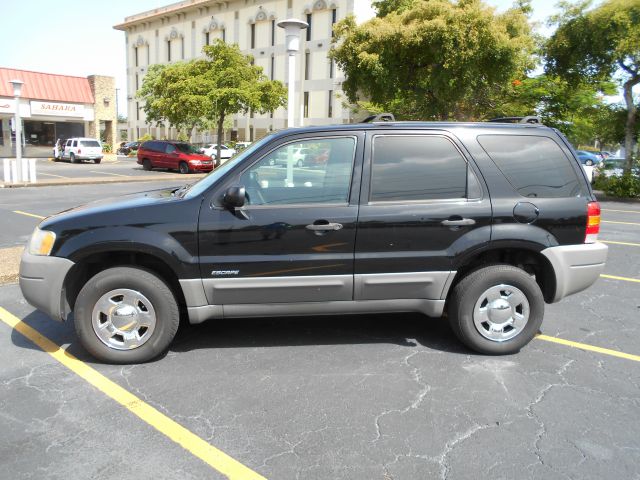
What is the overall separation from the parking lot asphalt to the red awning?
134 ft

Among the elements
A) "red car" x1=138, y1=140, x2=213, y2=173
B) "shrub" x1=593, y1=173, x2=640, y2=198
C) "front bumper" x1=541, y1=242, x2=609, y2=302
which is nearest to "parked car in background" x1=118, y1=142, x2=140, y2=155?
"red car" x1=138, y1=140, x2=213, y2=173

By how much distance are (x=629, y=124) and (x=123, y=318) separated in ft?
68.3

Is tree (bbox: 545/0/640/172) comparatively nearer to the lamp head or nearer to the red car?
the lamp head

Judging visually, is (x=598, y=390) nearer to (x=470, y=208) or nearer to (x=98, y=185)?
(x=470, y=208)

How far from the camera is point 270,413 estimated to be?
3391 mm

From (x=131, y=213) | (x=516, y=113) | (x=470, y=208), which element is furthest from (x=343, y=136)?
(x=516, y=113)

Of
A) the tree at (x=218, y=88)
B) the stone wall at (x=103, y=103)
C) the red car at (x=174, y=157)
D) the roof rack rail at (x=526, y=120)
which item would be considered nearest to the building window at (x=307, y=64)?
the stone wall at (x=103, y=103)

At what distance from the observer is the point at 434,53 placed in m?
19.5

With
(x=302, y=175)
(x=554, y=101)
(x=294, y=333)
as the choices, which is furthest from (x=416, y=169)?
(x=554, y=101)

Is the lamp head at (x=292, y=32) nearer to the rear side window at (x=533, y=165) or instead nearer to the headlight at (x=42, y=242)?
the rear side window at (x=533, y=165)

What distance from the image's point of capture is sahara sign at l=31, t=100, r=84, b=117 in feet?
131

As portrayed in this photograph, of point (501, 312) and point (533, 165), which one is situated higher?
point (533, 165)

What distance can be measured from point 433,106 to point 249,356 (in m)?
19.3

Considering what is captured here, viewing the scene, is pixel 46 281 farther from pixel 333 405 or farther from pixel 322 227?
pixel 333 405
